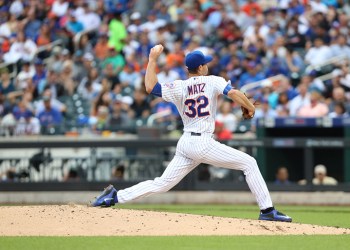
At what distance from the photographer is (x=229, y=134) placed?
18.6 m

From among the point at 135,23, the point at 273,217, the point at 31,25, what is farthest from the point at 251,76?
the point at 273,217

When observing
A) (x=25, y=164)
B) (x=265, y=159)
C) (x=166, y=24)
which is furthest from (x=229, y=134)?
(x=166, y=24)

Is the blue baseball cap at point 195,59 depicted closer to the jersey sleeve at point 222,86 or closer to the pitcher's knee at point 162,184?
the jersey sleeve at point 222,86

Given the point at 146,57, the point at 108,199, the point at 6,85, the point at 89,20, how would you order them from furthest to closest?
the point at 89,20
the point at 6,85
the point at 146,57
the point at 108,199

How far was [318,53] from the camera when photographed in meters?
20.8

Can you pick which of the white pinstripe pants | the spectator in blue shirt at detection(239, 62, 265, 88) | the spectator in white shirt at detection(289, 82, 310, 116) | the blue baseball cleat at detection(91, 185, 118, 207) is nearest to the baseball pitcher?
the white pinstripe pants

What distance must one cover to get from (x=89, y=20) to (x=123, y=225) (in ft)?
45.5

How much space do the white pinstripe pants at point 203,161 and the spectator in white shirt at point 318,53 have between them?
9.54 metres

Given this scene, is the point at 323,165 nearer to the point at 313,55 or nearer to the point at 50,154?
the point at 313,55

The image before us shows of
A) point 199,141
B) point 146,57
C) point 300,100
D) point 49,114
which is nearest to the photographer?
point 199,141

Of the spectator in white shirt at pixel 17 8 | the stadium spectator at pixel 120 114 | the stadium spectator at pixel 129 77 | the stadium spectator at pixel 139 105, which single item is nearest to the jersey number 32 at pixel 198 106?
the stadium spectator at pixel 120 114

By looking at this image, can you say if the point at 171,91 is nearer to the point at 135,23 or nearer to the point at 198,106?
the point at 198,106

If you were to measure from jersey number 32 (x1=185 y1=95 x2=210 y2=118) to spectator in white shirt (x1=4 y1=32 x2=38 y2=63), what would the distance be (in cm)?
1305

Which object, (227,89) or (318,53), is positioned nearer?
(227,89)
